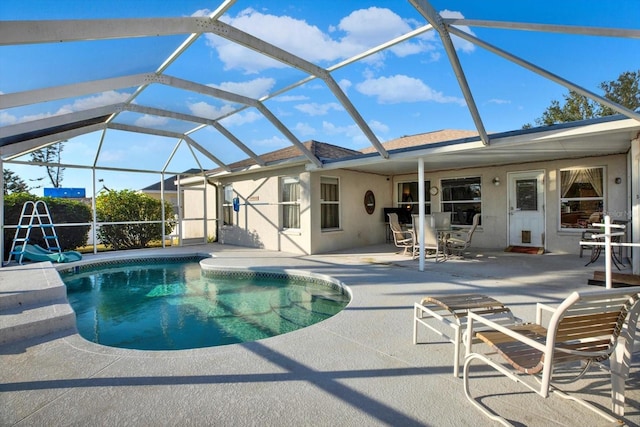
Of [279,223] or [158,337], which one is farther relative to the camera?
[279,223]

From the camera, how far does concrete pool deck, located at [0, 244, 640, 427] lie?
2.27 m

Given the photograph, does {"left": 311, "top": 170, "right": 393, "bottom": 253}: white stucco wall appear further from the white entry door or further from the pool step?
the pool step

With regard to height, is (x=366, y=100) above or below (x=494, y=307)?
above

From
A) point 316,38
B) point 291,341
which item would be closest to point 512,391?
point 291,341

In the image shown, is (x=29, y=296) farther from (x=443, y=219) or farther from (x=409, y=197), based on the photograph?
(x=409, y=197)

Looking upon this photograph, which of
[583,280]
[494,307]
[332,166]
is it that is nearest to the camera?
[494,307]

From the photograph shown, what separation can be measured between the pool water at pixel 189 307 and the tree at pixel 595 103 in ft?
44.0

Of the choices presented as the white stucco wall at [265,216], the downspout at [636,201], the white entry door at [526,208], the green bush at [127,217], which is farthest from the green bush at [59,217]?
the downspout at [636,201]

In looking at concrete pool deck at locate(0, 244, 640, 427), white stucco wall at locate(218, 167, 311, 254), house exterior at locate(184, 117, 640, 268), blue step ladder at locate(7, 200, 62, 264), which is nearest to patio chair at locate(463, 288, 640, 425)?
concrete pool deck at locate(0, 244, 640, 427)

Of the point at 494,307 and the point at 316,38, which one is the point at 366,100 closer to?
the point at 316,38

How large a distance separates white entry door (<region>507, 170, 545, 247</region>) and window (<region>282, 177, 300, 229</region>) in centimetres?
644

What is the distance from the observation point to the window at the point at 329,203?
10.6 m

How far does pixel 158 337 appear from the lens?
4.65m

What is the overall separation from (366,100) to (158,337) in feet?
22.7
